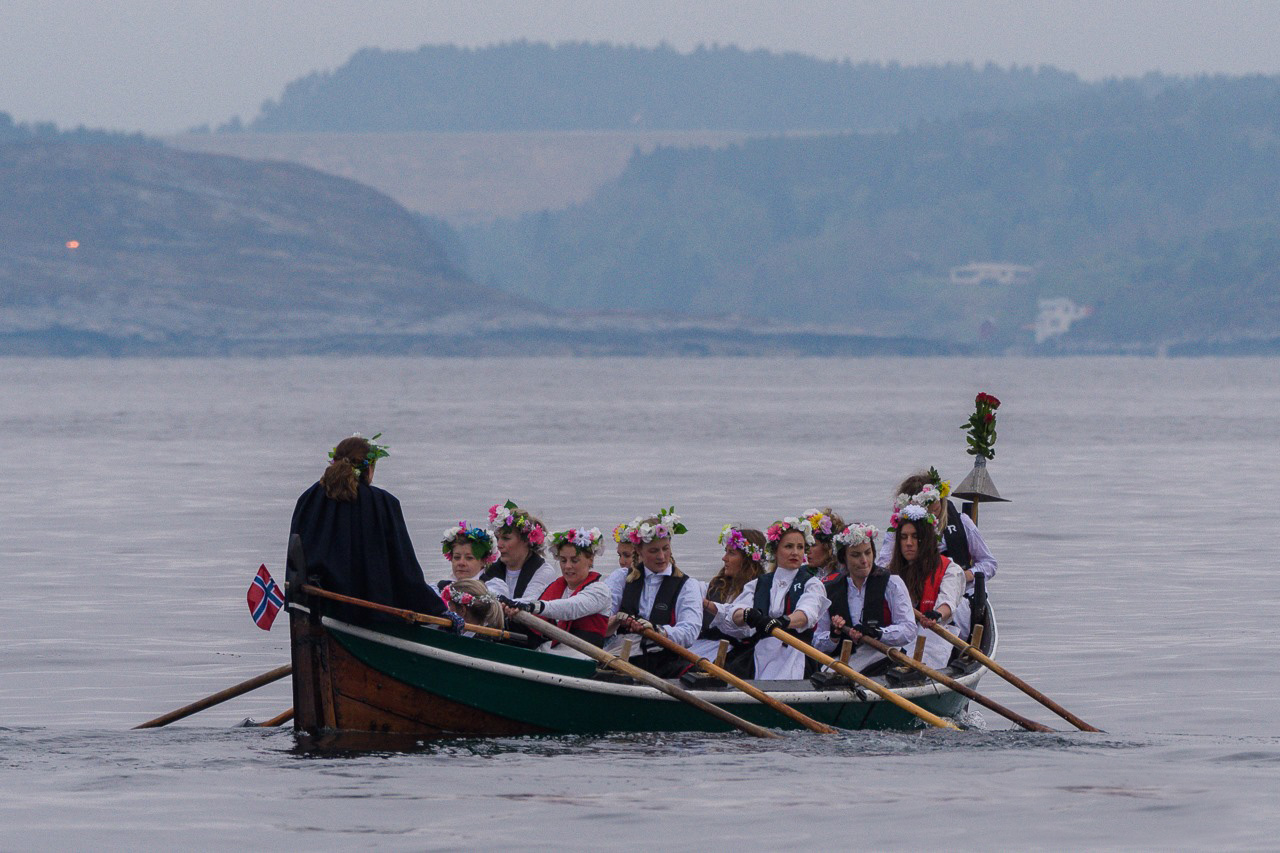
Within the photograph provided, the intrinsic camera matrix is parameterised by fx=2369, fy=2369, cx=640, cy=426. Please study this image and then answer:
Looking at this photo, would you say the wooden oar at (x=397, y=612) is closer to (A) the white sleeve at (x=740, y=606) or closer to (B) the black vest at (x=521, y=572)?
(B) the black vest at (x=521, y=572)

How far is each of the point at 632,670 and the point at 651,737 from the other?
28.8 inches

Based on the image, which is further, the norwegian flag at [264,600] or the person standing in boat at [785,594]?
the person standing in boat at [785,594]

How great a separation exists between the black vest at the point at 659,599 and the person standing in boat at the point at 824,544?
1307 mm

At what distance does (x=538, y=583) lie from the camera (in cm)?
1805

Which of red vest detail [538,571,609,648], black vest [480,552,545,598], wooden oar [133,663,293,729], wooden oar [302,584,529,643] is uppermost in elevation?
black vest [480,552,545,598]

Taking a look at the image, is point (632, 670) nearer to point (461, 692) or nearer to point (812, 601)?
point (461, 692)

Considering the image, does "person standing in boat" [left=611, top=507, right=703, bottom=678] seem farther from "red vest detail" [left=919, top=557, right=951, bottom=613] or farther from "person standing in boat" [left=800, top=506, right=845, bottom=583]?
"red vest detail" [left=919, top=557, right=951, bottom=613]

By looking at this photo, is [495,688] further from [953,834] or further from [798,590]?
[953,834]

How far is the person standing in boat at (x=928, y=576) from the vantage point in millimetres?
18922

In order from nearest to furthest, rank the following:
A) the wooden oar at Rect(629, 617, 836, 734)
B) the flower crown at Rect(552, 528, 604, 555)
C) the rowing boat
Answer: the rowing boat → the wooden oar at Rect(629, 617, 836, 734) → the flower crown at Rect(552, 528, 604, 555)

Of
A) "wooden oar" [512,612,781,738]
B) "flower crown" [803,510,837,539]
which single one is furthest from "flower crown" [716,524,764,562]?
"wooden oar" [512,612,781,738]

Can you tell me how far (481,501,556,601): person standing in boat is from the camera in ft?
59.2

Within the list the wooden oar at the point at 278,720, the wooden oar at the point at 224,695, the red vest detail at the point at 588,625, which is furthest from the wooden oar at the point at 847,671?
the wooden oar at the point at 278,720

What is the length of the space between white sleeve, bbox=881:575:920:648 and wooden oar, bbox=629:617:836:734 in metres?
1.01
